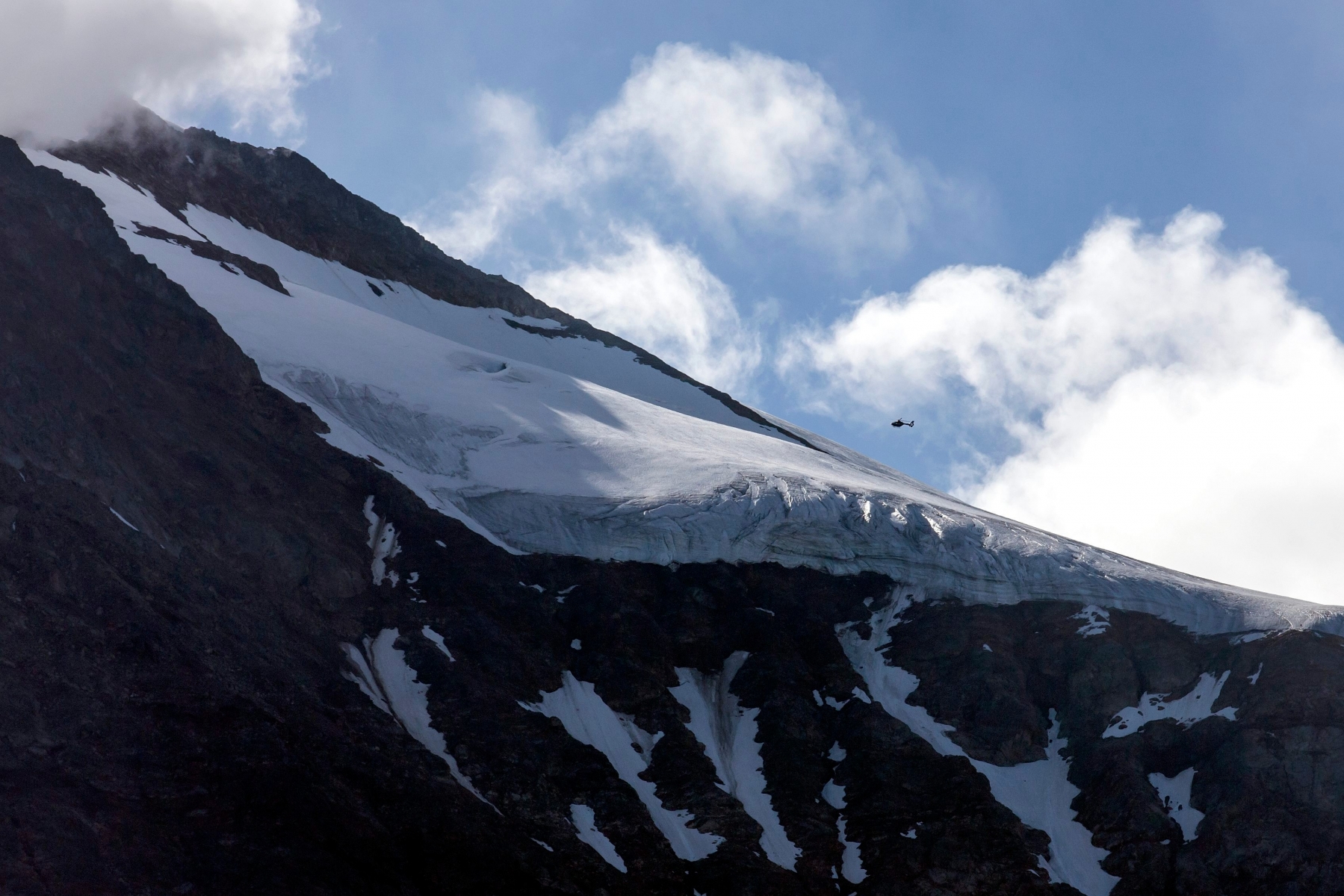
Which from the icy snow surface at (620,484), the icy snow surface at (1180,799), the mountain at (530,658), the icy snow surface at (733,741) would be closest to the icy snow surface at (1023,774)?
the mountain at (530,658)

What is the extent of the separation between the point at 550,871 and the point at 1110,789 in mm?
23010

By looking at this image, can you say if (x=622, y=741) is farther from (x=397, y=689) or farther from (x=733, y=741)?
(x=397, y=689)

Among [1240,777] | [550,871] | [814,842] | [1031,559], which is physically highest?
[1031,559]

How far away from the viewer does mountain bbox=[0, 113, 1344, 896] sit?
3516 centimetres

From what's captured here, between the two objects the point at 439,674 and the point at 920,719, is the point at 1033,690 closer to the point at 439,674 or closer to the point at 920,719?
the point at 920,719

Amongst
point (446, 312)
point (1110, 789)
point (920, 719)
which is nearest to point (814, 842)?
point (920, 719)

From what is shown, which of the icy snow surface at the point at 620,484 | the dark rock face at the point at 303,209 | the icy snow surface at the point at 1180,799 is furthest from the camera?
the dark rock face at the point at 303,209

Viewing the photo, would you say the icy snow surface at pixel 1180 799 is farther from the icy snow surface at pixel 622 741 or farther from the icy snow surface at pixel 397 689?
the icy snow surface at pixel 397 689

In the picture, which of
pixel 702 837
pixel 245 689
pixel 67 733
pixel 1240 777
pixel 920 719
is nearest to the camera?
pixel 67 733

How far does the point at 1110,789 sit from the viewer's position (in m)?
48.8

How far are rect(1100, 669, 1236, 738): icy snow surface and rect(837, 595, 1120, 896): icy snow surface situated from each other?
2.59 metres

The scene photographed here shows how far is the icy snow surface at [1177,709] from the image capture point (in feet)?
171

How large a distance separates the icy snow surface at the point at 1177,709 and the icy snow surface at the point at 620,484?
11.3 feet

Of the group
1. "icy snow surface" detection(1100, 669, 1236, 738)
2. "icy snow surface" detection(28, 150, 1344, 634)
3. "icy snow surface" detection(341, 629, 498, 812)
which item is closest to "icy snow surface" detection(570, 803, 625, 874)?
"icy snow surface" detection(341, 629, 498, 812)
